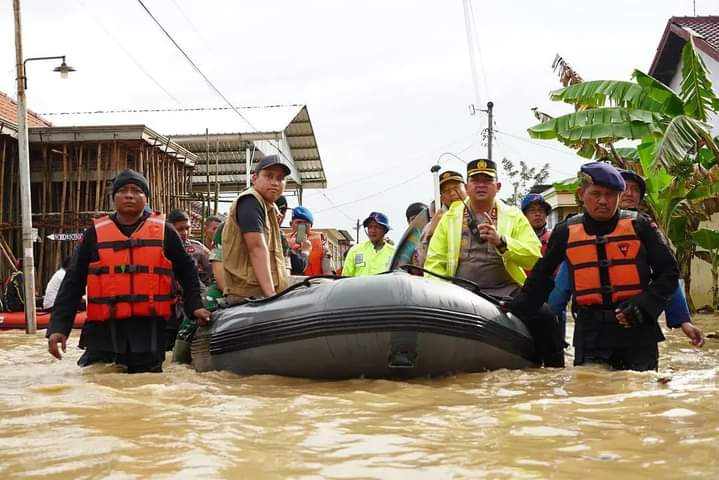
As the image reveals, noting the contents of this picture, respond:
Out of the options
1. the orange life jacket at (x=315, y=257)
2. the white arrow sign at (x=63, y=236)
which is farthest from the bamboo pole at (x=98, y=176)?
the orange life jacket at (x=315, y=257)

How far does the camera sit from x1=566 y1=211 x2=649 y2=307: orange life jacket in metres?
4.57

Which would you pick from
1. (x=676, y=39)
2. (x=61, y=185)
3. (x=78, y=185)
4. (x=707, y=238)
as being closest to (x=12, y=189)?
(x=61, y=185)

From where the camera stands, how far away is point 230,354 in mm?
5121

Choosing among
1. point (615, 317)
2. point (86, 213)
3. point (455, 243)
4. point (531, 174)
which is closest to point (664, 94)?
point (455, 243)

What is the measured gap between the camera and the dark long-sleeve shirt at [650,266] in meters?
4.43

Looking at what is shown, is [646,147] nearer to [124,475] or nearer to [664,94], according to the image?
[664,94]

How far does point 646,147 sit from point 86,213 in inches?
432

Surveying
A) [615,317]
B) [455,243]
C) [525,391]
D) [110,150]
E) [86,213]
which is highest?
[110,150]

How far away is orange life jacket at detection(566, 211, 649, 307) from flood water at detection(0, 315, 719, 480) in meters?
0.44

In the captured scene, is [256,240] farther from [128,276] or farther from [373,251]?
[373,251]

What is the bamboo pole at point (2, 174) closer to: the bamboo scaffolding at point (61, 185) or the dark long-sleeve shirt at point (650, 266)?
the bamboo scaffolding at point (61, 185)

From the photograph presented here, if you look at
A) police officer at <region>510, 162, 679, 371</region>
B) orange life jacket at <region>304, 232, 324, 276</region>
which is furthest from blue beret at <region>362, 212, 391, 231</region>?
police officer at <region>510, 162, 679, 371</region>

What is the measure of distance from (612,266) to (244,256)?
2308 millimetres

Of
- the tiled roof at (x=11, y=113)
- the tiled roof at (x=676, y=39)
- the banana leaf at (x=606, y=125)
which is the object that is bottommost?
the banana leaf at (x=606, y=125)
